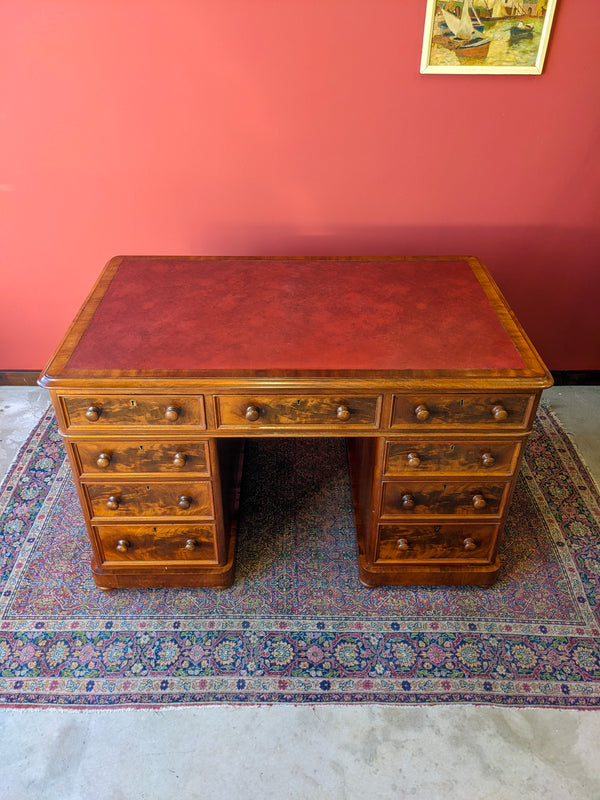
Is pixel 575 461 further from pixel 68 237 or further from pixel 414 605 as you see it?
pixel 68 237

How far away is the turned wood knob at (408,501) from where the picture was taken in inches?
80.9

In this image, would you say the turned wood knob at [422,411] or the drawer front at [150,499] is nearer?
the turned wood knob at [422,411]

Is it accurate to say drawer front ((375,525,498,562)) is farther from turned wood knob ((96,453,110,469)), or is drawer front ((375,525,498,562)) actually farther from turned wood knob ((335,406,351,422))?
turned wood knob ((96,453,110,469))

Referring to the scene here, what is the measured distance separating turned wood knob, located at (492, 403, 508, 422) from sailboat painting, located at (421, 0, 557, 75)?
4.76 ft

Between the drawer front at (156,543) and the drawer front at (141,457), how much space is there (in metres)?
0.24

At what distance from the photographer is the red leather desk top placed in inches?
72.3

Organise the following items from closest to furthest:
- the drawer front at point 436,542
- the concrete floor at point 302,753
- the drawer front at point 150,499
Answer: the concrete floor at point 302,753 < the drawer front at point 150,499 < the drawer front at point 436,542

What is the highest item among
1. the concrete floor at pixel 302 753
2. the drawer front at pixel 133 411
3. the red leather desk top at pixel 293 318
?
the red leather desk top at pixel 293 318

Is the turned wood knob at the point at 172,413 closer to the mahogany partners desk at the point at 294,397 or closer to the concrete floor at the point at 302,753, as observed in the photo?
the mahogany partners desk at the point at 294,397

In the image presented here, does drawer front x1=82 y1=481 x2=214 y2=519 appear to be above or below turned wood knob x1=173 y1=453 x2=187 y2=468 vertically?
below

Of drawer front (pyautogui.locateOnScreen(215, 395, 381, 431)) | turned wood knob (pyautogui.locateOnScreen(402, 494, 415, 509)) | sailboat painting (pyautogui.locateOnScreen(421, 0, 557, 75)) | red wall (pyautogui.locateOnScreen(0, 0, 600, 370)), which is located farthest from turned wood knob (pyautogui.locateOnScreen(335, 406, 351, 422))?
sailboat painting (pyautogui.locateOnScreen(421, 0, 557, 75))

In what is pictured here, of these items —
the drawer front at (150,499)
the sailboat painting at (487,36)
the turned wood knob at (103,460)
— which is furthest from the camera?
the sailboat painting at (487,36)

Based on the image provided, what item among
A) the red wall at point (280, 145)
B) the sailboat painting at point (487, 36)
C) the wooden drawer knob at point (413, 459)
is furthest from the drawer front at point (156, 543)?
the sailboat painting at point (487, 36)

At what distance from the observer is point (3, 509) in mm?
2582
